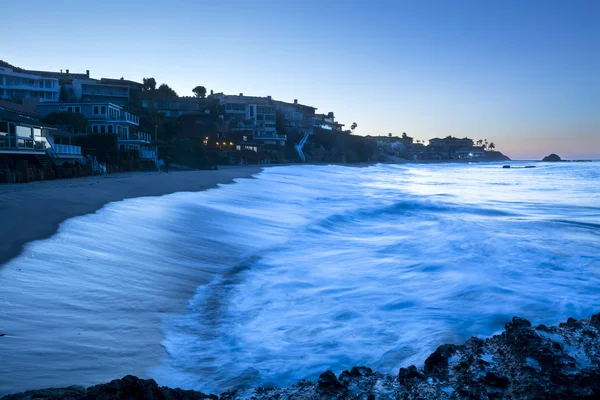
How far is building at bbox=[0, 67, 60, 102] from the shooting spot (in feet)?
171

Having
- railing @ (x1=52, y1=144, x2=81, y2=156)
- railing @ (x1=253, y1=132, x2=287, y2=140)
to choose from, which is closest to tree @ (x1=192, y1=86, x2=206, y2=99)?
railing @ (x1=253, y1=132, x2=287, y2=140)

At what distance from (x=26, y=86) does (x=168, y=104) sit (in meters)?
17.6

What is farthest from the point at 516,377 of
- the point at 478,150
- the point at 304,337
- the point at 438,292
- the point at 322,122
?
the point at 478,150

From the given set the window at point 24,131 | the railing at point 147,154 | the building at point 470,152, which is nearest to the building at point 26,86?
the railing at point 147,154

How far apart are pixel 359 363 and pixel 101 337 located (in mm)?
2423

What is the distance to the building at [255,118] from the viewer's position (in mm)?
68875

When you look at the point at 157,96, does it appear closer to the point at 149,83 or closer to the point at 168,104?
the point at 168,104

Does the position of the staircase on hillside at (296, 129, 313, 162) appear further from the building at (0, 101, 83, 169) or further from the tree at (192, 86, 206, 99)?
the building at (0, 101, 83, 169)

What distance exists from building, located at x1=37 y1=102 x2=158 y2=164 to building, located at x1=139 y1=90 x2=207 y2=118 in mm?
17761

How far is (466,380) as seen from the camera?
319cm

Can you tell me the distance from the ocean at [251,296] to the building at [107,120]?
104 feet

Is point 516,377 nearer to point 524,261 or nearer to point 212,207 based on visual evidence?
point 524,261

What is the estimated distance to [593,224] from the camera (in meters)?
12.8

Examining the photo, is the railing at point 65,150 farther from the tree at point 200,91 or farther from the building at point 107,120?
the tree at point 200,91
